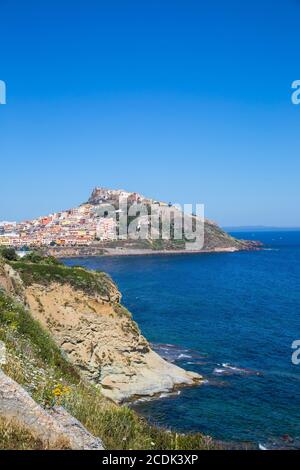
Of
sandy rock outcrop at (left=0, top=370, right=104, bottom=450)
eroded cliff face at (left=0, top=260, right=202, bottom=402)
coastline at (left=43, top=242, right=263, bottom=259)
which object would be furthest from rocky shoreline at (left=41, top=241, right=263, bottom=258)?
sandy rock outcrop at (left=0, top=370, right=104, bottom=450)

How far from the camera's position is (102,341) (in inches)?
1367

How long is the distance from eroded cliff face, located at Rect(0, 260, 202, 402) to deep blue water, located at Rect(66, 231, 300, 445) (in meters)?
2.19

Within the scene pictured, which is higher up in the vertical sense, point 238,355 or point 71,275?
point 71,275

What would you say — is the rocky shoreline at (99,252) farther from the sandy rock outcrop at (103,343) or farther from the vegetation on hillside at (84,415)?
the vegetation on hillside at (84,415)

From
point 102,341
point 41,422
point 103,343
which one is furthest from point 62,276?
point 41,422

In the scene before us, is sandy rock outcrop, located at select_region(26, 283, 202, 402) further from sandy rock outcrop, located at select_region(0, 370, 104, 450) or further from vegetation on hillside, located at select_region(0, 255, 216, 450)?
sandy rock outcrop, located at select_region(0, 370, 104, 450)

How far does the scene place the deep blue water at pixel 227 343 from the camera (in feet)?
95.0

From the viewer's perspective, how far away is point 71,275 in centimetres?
3591

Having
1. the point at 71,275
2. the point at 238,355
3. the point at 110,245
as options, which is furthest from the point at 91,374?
the point at 110,245

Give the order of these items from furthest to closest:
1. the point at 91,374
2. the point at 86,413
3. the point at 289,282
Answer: the point at 289,282
the point at 91,374
the point at 86,413

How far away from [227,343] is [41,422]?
4216 centimetres
